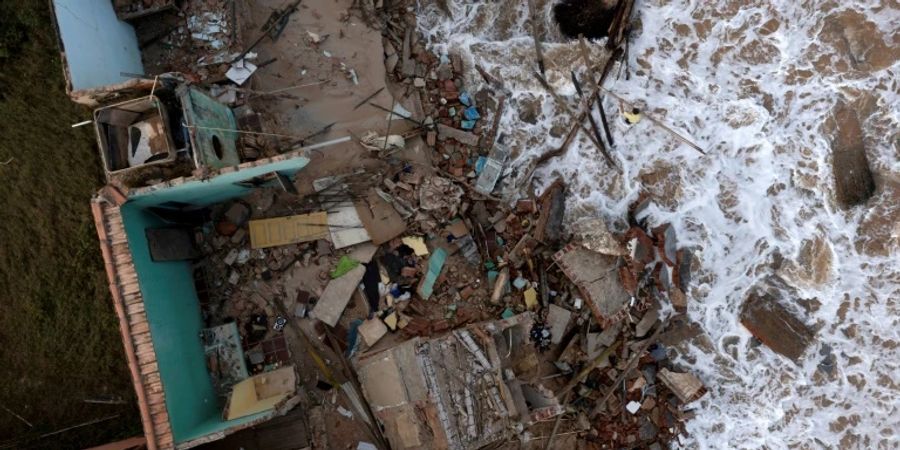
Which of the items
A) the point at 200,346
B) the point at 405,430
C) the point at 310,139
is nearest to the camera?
the point at 405,430

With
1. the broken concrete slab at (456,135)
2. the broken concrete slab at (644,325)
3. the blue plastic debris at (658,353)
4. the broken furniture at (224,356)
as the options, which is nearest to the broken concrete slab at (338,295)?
the broken furniture at (224,356)

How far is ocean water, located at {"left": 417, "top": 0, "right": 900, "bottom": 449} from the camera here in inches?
332

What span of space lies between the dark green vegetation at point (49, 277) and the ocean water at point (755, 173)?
5781 millimetres

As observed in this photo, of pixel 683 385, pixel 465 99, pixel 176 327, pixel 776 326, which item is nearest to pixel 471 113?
pixel 465 99

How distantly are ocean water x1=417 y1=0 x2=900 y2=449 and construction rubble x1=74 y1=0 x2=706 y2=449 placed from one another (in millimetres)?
429

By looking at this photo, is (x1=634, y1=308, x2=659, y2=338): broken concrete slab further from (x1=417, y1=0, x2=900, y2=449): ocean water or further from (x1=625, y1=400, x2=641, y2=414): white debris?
(x1=625, y1=400, x2=641, y2=414): white debris

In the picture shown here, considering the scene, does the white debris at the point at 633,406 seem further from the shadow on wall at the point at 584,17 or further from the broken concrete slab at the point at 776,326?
the shadow on wall at the point at 584,17

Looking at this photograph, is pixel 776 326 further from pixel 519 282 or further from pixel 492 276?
pixel 492 276

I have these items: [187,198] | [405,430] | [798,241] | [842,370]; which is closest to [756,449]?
[842,370]

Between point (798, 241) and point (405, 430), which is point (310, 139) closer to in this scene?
point (405, 430)

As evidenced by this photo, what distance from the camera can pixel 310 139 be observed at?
328 inches

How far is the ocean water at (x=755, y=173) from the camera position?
8438 mm

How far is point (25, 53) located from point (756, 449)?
12697 millimetres

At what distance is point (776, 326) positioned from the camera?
27.7 feet
